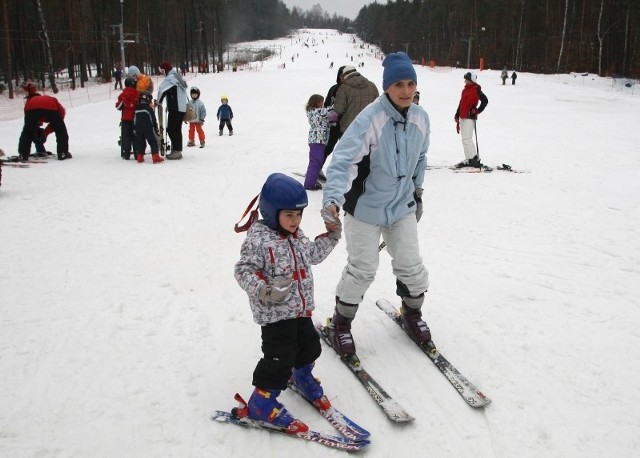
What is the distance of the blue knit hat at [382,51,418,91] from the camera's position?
3.00 m

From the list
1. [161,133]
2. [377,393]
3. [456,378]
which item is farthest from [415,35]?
[377,393]

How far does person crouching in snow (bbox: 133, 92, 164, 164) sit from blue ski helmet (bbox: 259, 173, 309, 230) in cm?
795

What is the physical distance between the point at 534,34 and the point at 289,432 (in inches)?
2363

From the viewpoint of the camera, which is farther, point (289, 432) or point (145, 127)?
point (145, 127)

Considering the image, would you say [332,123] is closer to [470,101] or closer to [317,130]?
[317,130]

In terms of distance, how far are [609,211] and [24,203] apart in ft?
28.0

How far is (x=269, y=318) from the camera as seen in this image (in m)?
2.55

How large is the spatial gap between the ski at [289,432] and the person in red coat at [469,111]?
25.7ft

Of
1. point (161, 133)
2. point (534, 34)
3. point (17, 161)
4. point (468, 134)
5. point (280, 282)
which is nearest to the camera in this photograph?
point (280, 282)

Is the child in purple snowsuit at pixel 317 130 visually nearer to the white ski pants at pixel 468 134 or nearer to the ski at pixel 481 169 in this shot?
the ski at pixel 481 169

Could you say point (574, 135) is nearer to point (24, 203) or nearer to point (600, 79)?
point (24, 203)

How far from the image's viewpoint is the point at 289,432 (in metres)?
2.62

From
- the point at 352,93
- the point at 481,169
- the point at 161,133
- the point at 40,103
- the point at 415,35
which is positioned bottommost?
the point at 481,169

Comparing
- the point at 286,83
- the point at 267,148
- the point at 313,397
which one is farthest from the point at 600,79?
the point at 313,397
